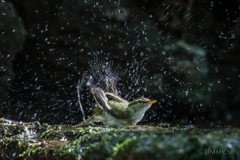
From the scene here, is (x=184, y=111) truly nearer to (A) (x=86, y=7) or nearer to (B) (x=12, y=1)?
(A) (x=86, y=7)

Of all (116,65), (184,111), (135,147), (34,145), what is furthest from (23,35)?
(135,147)

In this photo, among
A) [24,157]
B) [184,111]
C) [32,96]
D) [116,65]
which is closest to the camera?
[24,157]

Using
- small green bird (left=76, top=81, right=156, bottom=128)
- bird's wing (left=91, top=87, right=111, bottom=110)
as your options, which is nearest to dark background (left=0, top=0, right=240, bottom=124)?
small green bird (left=76, top=81, right=156, bottom=128)

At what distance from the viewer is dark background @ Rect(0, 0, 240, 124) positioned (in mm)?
4086

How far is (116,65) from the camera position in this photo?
16.6 ft

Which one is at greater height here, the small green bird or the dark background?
the dark background

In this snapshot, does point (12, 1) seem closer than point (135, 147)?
No

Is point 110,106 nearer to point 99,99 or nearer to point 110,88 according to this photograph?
point 99,99

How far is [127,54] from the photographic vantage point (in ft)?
16.4

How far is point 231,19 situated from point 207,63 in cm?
89

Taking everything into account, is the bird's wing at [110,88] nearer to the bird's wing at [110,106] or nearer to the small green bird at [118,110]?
the small green bird at [118,110]

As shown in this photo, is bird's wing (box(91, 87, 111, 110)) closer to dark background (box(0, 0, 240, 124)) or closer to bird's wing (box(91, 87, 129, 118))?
bird's wing (box(91, 87, 129, 118))

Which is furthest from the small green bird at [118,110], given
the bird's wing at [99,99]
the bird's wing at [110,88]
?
the bird's wing at [110,88]

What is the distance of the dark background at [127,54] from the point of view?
409 cm
